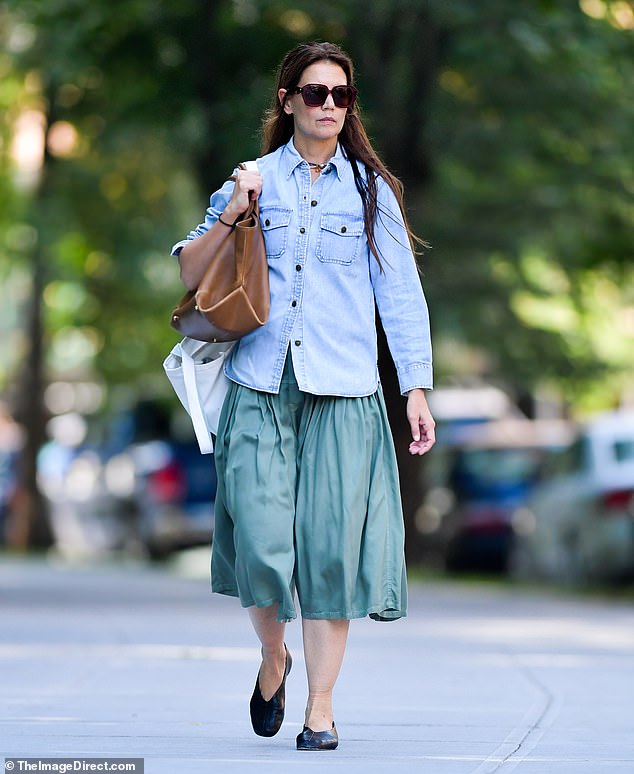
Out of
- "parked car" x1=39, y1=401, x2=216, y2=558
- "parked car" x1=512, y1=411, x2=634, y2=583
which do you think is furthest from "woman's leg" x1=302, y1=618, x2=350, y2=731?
"parked car" x1=39, y1=401, x2=216, y2=558

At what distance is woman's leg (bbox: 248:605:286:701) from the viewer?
18.5ft

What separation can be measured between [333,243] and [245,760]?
151 cm

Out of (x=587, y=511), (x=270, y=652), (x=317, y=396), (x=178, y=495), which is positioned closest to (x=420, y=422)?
(x=317, y=396)

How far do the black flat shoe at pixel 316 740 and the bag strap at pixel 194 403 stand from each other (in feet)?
2.85

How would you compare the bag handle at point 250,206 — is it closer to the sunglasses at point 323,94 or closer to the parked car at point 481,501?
the sunglasses at point 323,94

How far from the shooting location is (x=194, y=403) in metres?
5.71

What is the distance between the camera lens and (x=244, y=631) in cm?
1051

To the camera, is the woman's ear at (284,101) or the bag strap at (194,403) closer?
the bag strap at (194,403)

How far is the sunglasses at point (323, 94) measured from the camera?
18.6 feet

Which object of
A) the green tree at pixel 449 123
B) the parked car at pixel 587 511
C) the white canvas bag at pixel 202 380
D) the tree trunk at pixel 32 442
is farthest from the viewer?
the tree trunk at pixel 32 442

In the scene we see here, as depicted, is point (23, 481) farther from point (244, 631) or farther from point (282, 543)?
point (282, 543)

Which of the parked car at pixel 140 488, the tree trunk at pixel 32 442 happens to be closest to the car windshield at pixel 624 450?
the parked car at pixel 140 488

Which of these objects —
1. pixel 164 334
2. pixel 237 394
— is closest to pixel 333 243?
pixel 237 394

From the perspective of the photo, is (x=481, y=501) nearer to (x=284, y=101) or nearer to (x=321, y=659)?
(x=284, y=101)
